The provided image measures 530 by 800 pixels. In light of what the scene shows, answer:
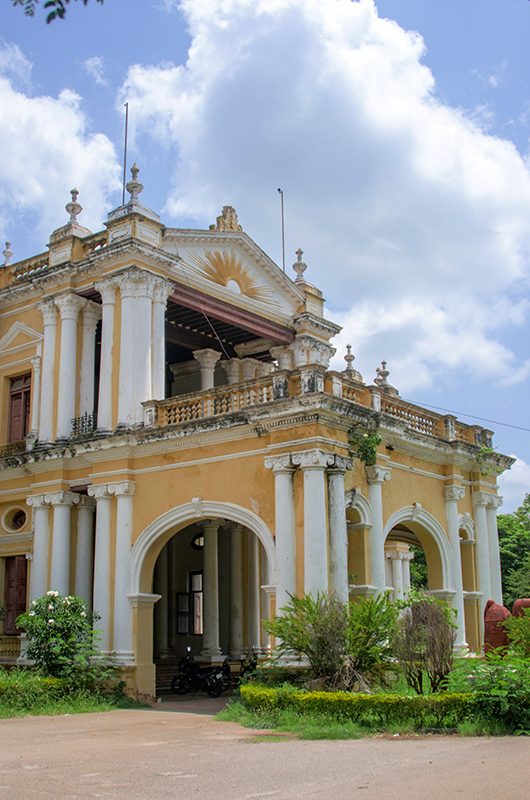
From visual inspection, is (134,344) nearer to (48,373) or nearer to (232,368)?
(48,373)

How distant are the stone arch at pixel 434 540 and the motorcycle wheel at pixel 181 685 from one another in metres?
5.09

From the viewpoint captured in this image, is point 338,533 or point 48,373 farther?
point 48,373

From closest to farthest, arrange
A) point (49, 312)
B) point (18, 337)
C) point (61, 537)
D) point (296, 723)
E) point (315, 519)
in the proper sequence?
point (296, 723)
point (315, 519)
point (61, 537)
point (49, 312)
point (18, 337)

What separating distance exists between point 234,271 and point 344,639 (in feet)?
33.3

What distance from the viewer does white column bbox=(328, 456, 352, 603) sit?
47.1 feet

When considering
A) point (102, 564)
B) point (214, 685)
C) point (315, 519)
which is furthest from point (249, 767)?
point (214, 685)

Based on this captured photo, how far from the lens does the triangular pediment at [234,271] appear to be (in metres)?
19.4

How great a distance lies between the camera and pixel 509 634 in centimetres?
1346

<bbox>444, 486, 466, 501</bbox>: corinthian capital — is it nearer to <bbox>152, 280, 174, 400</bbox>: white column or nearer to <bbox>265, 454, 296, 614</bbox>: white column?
<bbox>265, 454, 296, 614</bbox>: white column

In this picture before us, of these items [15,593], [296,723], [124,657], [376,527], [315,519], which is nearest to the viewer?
[296,723]

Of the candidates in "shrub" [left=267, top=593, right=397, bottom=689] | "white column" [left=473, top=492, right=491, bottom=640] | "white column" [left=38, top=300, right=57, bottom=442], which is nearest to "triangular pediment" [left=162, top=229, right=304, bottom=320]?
"white column" [left=38, top=300, right=57, bottom=442]

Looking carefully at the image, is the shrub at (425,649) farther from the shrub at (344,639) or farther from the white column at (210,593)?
the white column at (210,593)

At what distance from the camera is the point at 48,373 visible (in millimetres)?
19266

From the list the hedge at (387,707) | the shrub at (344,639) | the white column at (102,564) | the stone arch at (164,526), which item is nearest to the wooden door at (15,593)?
the white column at (102,564)
